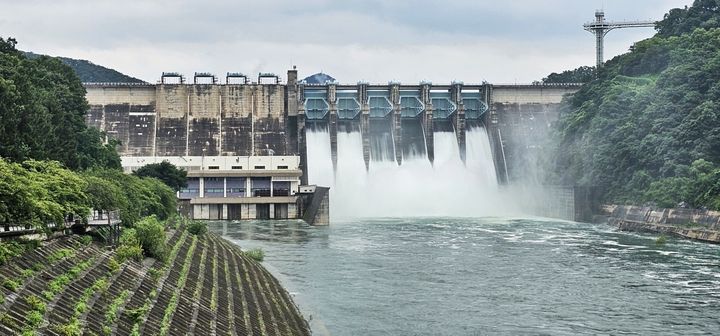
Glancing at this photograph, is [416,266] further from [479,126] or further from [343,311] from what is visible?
[479,126]

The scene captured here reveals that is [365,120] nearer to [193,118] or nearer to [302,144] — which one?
[302,144]

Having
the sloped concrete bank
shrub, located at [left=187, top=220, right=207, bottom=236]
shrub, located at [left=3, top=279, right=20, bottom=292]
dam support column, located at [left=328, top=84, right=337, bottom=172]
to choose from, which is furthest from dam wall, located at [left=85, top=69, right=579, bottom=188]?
shrub, located at [left=3, top=279, right=20, bottom=292]

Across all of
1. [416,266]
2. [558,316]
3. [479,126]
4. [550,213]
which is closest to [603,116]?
[550,213]

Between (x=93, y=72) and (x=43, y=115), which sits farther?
(x=93, y=72)

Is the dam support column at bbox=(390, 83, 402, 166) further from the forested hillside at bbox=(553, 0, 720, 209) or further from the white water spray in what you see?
the forested hillside at bbox=(553, 0, 720, 209)

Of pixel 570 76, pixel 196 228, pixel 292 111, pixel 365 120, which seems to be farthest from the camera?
pixel 570 76

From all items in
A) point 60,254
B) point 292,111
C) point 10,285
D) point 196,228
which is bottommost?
point 196,228

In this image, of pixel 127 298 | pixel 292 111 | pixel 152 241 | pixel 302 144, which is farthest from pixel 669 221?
pixel 127 298
